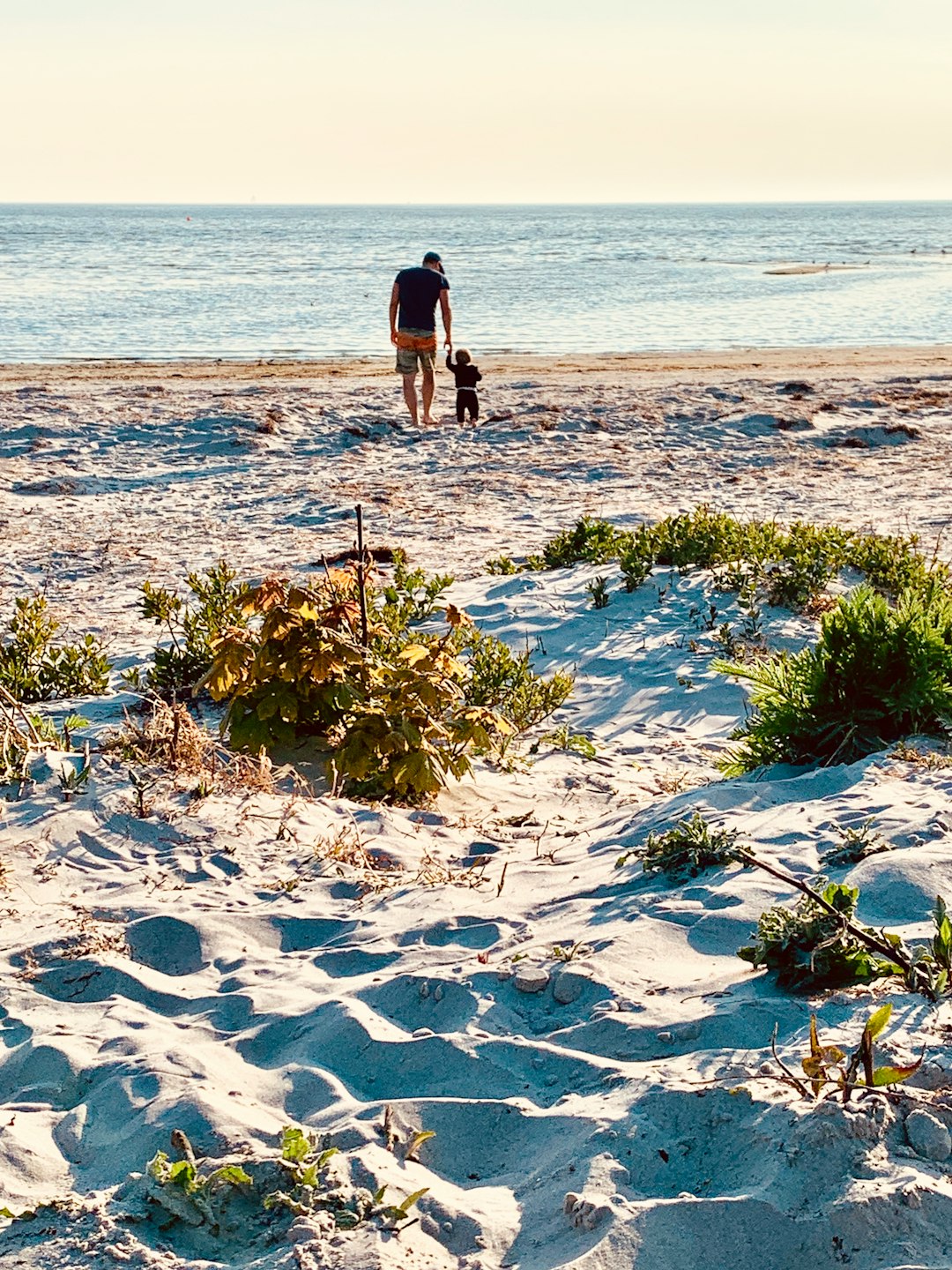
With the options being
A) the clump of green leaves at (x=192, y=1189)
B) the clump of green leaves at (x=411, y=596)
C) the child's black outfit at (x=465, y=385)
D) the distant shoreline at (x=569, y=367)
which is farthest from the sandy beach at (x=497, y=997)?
the distant shoreline at (x=569, y=367)

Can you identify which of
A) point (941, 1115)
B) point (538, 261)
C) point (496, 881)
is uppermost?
point (538, 261)

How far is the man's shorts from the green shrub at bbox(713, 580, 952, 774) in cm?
845

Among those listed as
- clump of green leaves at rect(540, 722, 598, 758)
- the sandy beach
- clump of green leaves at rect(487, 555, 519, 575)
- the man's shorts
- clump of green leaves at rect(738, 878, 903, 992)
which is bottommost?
clump of green leaves at rect(540, 722, 598, 758)

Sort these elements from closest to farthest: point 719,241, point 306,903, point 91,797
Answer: point 306,903
point 91,797
point 719,241

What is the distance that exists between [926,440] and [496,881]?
9.97 meters

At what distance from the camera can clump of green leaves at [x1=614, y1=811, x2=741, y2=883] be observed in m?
3.84

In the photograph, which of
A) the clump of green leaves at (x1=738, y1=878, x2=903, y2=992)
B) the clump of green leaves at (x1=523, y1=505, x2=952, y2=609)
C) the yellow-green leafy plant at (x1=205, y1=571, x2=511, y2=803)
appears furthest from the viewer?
the clump of green leaves at (x1=523, y1=505, x2=952, y2=609)

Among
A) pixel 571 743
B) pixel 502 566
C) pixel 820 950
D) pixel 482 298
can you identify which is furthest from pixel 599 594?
pixel 482 298

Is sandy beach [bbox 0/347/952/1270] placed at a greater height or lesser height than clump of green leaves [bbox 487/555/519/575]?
lesser

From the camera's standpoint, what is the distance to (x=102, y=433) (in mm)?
12500

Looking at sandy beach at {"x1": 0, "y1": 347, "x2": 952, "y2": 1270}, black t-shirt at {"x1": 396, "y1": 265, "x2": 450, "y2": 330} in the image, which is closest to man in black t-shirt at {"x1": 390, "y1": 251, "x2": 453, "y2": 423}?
black t-shirt at {"x1": 396, "y1": 265, "x2": 450, "y2": 330}

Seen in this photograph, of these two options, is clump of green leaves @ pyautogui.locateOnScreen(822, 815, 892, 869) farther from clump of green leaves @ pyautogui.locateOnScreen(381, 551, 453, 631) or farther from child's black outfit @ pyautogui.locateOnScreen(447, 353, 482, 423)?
child's black outfit @ pyautogui.locateOnScreen(447, 353, 482, 423)

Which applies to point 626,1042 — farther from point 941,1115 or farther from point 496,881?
point 496,881

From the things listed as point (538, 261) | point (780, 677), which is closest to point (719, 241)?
point (538, 261)
